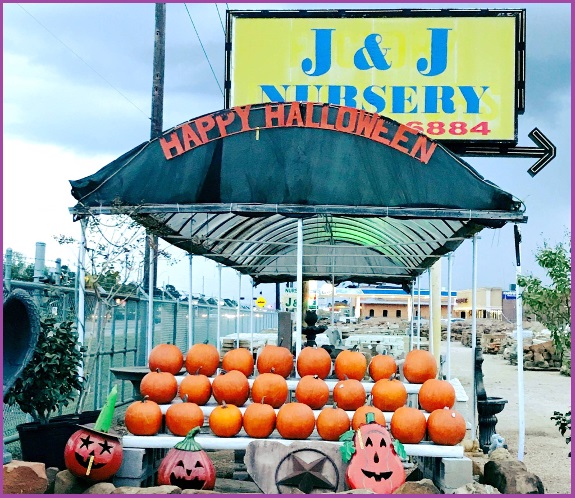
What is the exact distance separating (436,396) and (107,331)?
25.2 feet

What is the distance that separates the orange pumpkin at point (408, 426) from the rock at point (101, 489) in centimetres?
262

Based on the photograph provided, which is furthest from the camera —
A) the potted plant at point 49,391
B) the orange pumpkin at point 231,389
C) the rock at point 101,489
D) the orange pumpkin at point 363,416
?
the orange pumpkin at point 231,389

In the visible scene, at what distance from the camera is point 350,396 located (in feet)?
22.5

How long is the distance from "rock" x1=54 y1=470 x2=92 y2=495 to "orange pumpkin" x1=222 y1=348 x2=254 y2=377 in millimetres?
2072

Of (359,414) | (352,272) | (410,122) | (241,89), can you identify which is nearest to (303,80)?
(241,89)

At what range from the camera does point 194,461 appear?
19.5 ft

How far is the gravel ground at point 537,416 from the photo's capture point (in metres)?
8.70

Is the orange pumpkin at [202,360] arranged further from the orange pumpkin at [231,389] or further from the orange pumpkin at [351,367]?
the orange pumpkin at [351,367]

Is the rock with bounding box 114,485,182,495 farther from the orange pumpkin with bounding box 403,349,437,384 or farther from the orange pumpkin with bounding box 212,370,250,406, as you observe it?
the orange pumpkin with bounding box 403,349,437,384

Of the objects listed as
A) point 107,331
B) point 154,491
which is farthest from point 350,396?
point 107,331

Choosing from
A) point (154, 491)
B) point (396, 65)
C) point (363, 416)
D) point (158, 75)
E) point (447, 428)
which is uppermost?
point (158, 75)

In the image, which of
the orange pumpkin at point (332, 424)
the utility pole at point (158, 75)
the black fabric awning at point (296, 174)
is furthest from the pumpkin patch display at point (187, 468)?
the utility pole at point (158, 75)

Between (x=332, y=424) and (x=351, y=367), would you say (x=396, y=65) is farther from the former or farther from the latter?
(x=332, y=424)

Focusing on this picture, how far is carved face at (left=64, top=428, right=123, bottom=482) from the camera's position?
19.2ft
